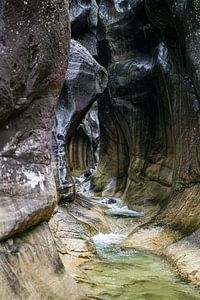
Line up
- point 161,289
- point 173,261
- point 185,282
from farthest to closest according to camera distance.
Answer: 1. point 173,261
2. point 185,282
3. point 161,289

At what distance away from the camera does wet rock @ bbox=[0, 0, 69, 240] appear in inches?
163

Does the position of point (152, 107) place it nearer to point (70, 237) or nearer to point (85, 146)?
point (70, 237)

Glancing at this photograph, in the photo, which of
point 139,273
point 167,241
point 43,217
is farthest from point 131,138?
point 43,217

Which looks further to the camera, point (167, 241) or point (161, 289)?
point (167, 241)

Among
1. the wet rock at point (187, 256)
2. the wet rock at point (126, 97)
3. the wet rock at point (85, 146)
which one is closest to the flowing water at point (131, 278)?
the wet rock at point (187, 256)

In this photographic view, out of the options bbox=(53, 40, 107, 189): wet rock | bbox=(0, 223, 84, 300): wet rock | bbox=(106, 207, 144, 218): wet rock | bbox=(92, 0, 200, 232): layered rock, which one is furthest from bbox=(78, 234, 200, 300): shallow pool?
bbox=(53, 40, 107, 189): wet rock

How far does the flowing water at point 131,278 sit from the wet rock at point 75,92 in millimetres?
4117

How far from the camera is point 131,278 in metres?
6.02

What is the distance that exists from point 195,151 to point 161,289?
12.8 ft

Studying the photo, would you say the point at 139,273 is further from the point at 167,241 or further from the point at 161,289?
the point at 167,241

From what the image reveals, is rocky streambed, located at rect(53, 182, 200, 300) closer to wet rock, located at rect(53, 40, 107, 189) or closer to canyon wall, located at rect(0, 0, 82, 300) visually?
canyon wall, located at rect(0, 0, 82, 300)

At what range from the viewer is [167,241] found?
8.27m

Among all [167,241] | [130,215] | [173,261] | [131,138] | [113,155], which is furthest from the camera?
[113,155]

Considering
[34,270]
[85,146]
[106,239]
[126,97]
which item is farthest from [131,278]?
[85,146]
